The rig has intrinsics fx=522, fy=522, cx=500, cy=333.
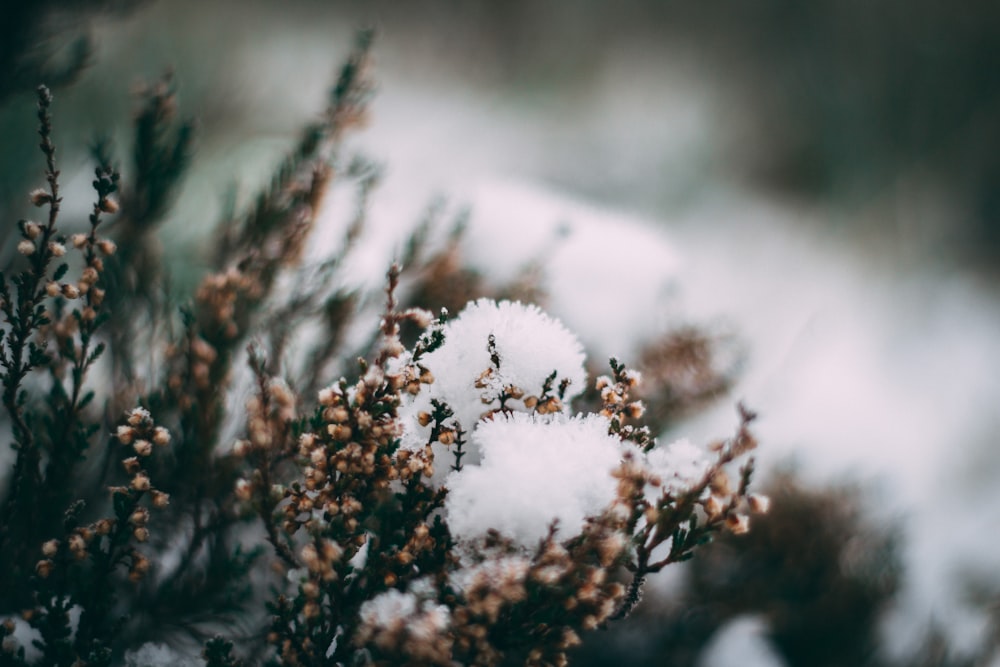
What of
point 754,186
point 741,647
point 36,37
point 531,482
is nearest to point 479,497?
point 531,482

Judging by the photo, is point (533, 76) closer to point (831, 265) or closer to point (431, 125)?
point (431, 125)

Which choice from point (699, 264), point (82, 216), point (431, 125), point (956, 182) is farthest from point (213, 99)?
point (956, 182)

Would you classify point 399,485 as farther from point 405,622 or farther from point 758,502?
point 758,502

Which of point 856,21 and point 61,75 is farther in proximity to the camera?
point 856,21

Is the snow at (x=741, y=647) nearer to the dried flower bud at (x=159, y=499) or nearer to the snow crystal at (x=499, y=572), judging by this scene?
the snow crystal at (x=499, y=572)

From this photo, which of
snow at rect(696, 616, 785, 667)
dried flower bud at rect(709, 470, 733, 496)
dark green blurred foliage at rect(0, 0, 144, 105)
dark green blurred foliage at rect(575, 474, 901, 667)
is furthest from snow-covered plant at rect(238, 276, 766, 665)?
snow at rect(696, 616, 785, 667)

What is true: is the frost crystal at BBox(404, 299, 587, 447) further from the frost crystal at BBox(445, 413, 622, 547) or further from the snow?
the snow
